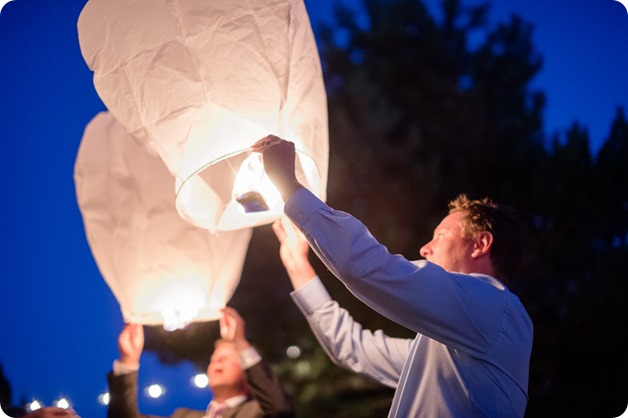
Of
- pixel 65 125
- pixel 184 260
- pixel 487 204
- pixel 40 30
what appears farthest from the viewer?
pixel 65 125

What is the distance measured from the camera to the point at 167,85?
1325 millimetres

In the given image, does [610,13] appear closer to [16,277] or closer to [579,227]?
[579,227]

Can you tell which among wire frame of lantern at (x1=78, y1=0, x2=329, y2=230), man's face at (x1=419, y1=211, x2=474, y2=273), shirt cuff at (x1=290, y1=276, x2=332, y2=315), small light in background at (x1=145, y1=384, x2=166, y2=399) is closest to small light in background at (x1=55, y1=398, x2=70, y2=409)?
small light in background at (x1=145, y1=384, x2=166, y2=399)

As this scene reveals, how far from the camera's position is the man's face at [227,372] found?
2363mm

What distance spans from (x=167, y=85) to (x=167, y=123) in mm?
93

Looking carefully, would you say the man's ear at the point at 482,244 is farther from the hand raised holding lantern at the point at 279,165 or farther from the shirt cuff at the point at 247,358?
the shirt cuff at the point at 247,358

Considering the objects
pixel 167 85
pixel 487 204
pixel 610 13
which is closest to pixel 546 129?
pixel 610 13

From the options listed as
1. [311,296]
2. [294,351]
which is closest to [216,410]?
[311,296]

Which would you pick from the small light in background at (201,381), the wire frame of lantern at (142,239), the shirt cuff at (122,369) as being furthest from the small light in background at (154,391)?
the wire frame of lantern at (142,239)

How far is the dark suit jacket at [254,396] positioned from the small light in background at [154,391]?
606mm

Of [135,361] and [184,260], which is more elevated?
[184,260]

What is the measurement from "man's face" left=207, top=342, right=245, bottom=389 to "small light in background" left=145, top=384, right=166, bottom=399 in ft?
1.73

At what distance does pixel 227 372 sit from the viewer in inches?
93.5

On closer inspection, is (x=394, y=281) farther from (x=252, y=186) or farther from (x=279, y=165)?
(x=252, y=186)
